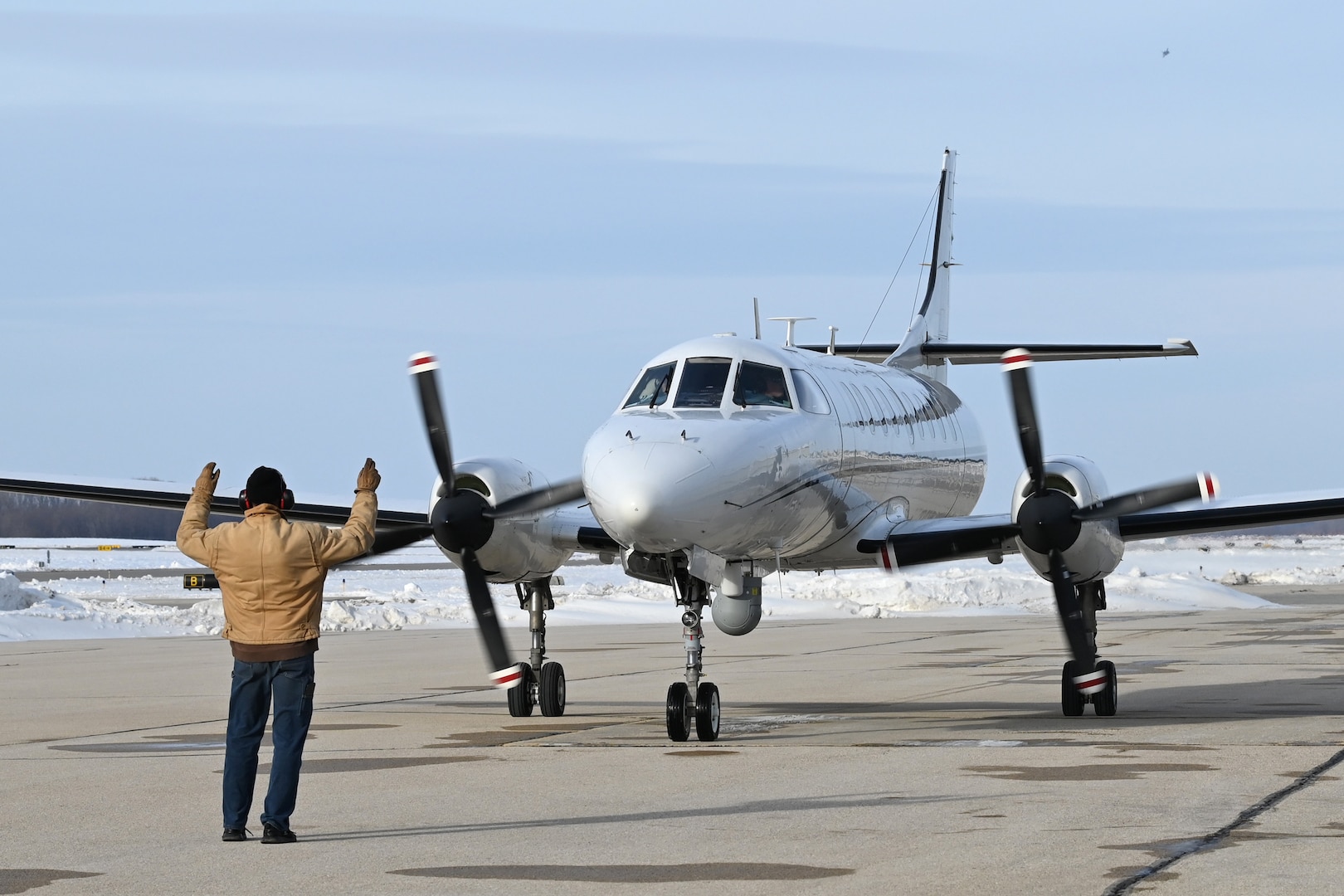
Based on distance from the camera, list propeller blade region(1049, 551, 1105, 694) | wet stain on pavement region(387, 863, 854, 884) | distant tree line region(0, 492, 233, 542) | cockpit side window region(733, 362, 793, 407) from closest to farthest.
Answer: wet stain on pavement region(387, 863, 854, 884)
cockpit side window region(733, 362, 793, 407)
propeller blade region(1049, 551, 1105, 694)
distant tree line region(0, 492, 233, 542)

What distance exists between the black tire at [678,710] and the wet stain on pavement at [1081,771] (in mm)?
2684

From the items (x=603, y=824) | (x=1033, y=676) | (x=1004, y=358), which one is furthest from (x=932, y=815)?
(x=1033, y=676)

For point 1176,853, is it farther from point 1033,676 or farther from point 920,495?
point 1033,676

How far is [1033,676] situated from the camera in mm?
20938

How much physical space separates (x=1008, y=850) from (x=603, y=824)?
2215mm

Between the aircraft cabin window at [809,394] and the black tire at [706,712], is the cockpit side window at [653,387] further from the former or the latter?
the black tire at [706,712]

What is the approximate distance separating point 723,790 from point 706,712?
292cm

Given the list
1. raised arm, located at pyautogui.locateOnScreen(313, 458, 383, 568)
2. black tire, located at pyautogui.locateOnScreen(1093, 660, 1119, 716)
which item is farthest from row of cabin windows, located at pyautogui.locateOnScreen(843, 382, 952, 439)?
raised arm, located at pyautogui.locateOnScreen(313, 458, 383, 568)

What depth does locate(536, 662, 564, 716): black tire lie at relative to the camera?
52.7 feet

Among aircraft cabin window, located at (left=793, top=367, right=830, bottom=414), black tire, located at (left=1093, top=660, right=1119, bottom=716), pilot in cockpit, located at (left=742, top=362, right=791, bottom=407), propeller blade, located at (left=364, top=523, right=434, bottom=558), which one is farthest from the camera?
propeller blade, located at (left=364, top=523, right=434, bottom=558)

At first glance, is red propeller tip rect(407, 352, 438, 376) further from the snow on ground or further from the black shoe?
the snow on ground

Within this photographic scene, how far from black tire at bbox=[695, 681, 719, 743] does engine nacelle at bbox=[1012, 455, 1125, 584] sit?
133 inches

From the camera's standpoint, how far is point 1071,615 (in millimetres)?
14859

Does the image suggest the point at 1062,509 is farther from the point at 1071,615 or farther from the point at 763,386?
the point at 763,386
